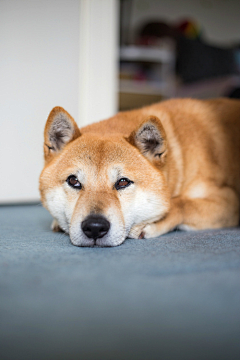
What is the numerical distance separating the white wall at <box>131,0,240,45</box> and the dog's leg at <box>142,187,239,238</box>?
4773 mm

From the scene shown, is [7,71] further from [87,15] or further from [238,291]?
[238,291]

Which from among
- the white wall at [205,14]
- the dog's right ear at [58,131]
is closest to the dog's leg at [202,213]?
the dog's right ear at [58,131]

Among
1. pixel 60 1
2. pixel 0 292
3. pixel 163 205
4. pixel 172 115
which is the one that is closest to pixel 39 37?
pixel 60 1


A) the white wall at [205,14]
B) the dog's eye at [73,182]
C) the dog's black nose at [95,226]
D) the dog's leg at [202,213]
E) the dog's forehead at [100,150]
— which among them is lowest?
the dog's leg at [202,213]

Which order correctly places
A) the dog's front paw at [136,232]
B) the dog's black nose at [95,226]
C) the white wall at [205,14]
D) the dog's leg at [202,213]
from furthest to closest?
the white wall at [205,14] → the dog's leg at [202,213] → the dog's front paw at [136,232] → the dog's black nose at [95,226]

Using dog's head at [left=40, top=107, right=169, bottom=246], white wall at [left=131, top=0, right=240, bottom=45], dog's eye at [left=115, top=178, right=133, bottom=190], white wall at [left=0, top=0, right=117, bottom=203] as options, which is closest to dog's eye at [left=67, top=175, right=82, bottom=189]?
dog's head at [left=40, top=107, right=169, bottom=246]

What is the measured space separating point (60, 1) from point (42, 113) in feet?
3.34

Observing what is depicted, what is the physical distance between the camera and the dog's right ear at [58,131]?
1359 mm

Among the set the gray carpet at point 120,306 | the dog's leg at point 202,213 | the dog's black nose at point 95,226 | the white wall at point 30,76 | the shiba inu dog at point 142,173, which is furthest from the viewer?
the white wall at point 30,76

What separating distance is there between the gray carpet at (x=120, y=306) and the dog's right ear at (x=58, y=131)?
637 millimetres

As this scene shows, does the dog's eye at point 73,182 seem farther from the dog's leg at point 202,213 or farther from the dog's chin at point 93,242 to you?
the dog's leg at point 202,213

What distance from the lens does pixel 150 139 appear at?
1.35 metres

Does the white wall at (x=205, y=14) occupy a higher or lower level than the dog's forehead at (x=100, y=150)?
higher

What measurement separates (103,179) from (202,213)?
59 cm
